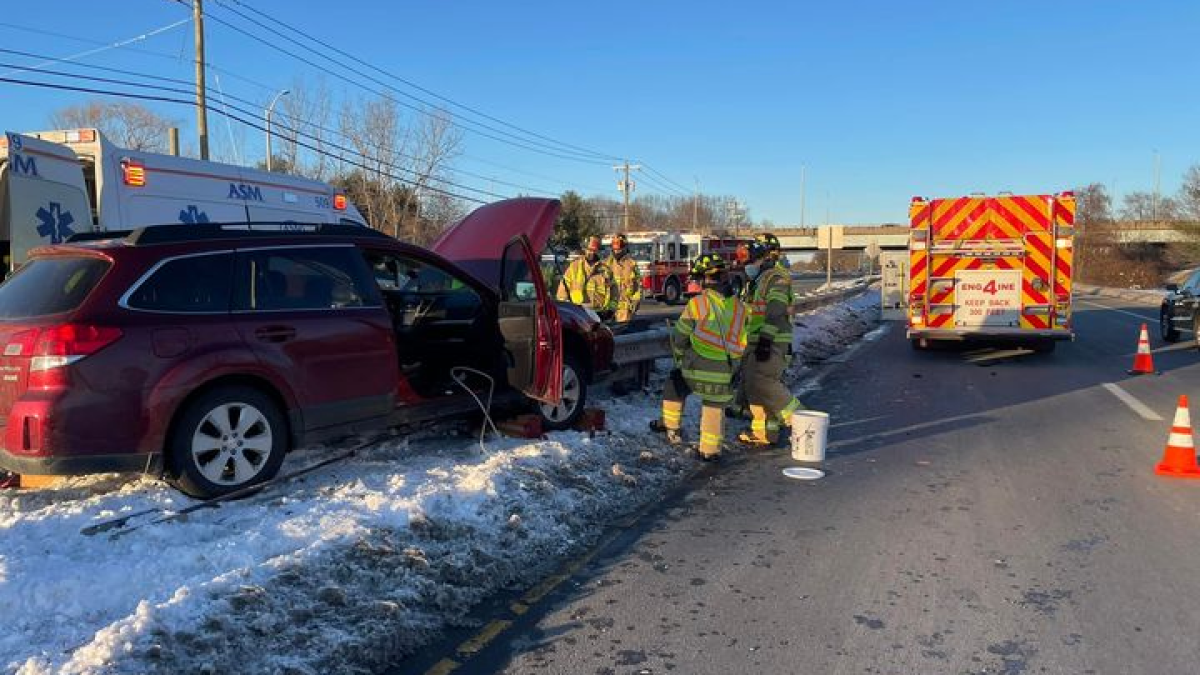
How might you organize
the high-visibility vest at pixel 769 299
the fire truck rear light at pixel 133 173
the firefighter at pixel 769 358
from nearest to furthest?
the firefighter at pixel 769 358 → the high-visibility vest at pixel 769 299 → the fire truck rear light at pixel 133 173

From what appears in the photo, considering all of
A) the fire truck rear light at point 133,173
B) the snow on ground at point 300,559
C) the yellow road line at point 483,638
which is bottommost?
the yellow road line at point 483,638

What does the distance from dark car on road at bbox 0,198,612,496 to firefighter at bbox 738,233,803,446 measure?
1901 millimetres

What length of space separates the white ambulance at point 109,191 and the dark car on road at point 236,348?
1940 millimetres

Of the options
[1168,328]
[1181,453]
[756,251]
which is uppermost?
[756,251]

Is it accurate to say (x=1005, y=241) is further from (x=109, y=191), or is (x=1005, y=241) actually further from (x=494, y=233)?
(x=109, y=191)

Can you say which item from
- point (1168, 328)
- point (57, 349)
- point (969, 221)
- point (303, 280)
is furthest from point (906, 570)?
point (1168, 328)

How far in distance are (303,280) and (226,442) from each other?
1162 mm

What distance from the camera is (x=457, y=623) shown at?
380 centimetres

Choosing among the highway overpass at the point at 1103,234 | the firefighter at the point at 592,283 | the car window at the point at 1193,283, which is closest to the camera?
the firefighter at the point at 592,283

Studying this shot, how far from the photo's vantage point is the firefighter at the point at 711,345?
272 inches

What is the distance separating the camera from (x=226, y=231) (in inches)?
207

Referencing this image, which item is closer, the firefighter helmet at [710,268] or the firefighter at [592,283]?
the firefighter helmet at [710,268]

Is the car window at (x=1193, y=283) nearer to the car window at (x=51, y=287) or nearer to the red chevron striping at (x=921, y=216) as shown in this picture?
the red chevron striping at (x=921, y=216)

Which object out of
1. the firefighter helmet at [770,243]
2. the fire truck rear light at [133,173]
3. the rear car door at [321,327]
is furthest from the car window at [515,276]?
the fire truck rear light at [133,173]
